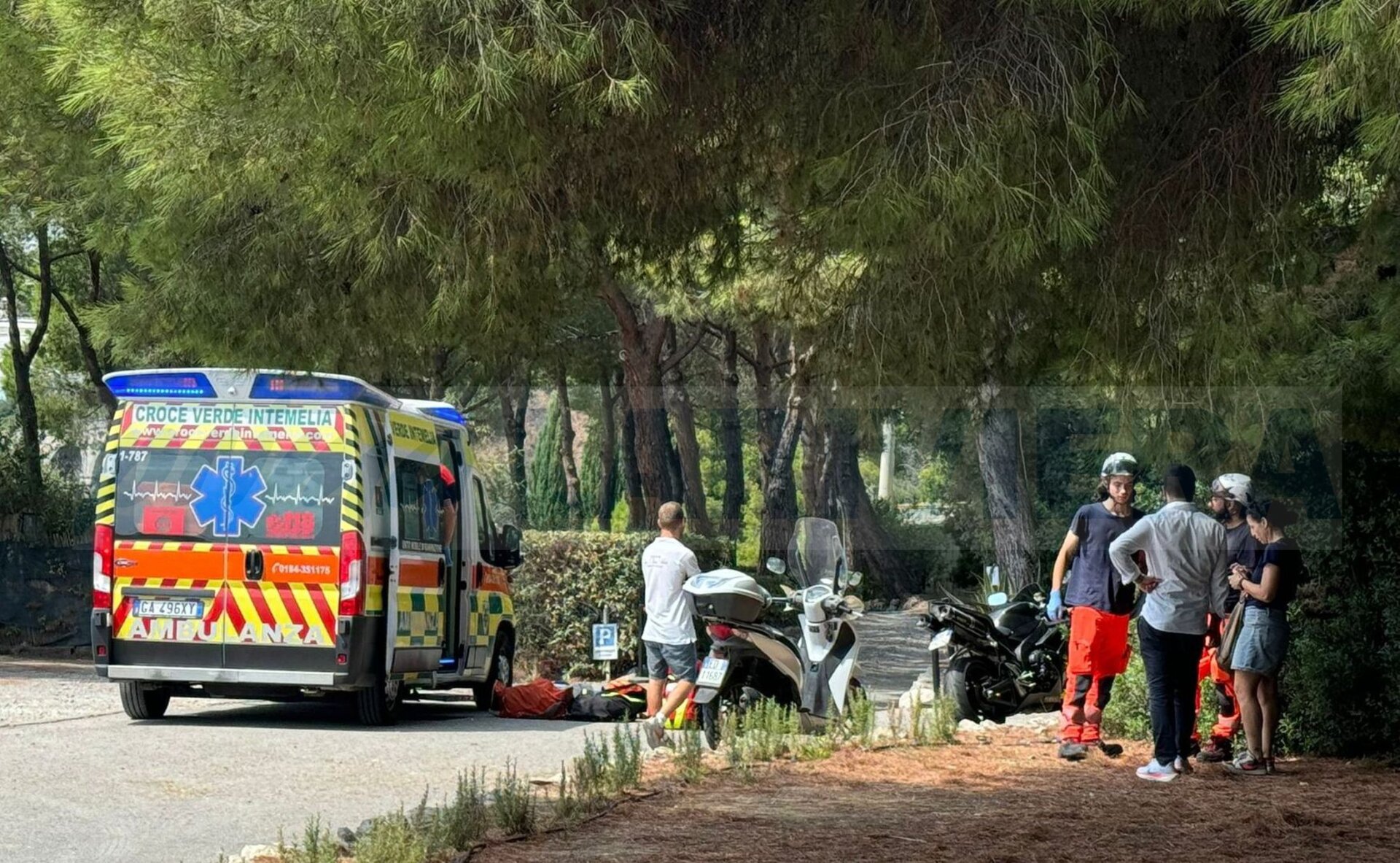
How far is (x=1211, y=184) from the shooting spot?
7598mm

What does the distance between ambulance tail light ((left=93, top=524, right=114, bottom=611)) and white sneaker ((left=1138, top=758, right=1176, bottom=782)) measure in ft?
25.5

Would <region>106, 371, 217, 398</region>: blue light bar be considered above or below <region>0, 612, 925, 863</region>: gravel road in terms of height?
above

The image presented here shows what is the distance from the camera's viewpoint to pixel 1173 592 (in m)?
10.2

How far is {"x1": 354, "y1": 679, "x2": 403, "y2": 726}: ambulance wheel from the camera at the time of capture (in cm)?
1395

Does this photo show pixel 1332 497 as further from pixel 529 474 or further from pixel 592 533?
pixel 529 474

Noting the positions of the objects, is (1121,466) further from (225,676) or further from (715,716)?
(225,676)

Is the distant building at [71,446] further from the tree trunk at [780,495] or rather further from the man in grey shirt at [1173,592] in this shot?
the man in grey shirt at [1173,592]

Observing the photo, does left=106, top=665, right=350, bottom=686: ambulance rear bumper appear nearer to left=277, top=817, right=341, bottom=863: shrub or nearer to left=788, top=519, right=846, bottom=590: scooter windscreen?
left=788, top=519, right=846, bottom=590: scooter windscreen

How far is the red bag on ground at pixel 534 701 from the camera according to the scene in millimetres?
15422

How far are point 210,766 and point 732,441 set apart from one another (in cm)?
3727

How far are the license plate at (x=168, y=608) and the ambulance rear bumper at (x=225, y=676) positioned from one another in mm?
391

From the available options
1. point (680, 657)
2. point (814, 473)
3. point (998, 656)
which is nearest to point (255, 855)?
point (680, 657)

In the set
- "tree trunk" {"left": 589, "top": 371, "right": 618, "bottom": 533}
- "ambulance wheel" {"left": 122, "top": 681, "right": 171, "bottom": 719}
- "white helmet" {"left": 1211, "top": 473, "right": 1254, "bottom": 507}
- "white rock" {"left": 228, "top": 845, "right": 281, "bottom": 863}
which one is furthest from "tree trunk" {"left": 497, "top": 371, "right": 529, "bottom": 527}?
"white rock" {"left": 228, "top": 845, "right": 281, "bottom": 863}

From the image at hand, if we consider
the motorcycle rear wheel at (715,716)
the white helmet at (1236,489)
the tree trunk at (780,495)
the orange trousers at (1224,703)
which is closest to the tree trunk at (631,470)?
the tree trunk at (780,495)
